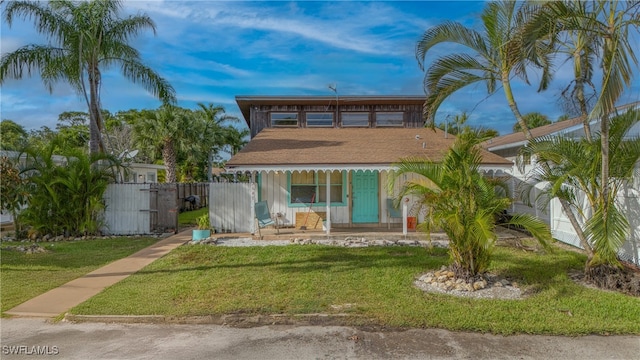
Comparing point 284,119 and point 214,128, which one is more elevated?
point 214,128

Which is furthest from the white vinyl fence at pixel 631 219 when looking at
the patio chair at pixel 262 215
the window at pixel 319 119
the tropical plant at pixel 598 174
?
the window at pixel 319 119

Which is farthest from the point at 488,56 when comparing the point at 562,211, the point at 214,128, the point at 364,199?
the point at 214,128

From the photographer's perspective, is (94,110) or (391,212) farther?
(94,110)

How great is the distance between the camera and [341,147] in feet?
43.8

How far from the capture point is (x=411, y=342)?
456cm

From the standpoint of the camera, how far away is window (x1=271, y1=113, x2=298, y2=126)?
17.7 meters

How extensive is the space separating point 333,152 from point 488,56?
602 centimetres

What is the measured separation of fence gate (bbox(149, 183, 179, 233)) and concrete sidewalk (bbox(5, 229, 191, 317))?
2.82 m

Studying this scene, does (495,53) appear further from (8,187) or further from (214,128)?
(214,128)

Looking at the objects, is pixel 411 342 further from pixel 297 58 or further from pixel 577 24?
pixel 297 58

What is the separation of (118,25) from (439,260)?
45.5ft

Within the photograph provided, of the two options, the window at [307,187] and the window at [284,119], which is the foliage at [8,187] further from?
the window at [284,119]

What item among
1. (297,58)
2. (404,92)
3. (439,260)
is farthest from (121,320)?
(404,92)

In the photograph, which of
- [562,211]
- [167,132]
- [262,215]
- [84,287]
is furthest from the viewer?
[167,132]
